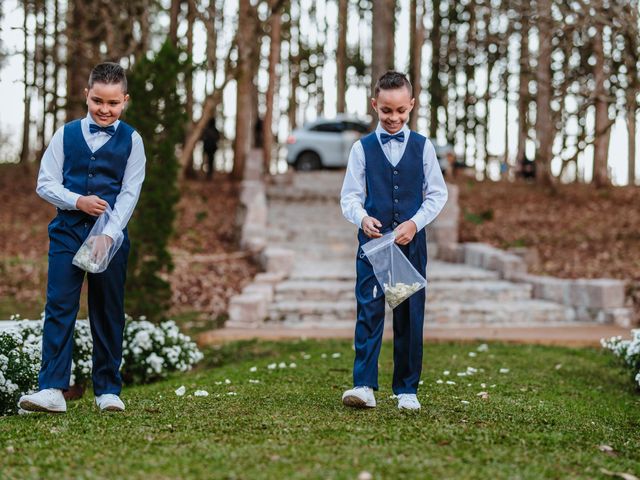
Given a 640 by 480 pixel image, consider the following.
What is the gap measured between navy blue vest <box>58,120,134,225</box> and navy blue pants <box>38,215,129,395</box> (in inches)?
5.0

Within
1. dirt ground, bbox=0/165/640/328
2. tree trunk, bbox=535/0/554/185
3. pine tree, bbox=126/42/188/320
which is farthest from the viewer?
tree trunk, bbox=535/0/554/185

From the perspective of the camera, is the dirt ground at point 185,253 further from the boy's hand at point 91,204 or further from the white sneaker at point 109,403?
the boy's hand at point 91,204

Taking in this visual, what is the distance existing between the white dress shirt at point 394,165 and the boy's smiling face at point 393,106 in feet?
0.18

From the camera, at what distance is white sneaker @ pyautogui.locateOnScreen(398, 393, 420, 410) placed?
4.23 meters

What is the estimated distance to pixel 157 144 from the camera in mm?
8539

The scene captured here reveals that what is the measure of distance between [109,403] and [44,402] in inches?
14.1

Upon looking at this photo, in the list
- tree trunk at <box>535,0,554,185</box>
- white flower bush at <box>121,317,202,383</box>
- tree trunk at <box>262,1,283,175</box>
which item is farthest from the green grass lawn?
tree trunk at <box>262,1,283,175</box>

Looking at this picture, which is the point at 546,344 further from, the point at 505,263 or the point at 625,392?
the point at 505,263

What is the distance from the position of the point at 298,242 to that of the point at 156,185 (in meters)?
5.98

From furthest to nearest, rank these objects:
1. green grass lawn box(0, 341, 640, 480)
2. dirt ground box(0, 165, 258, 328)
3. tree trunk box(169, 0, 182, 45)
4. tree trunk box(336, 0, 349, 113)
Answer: tree trunk box(336, 0, 349, 113)
tree trunk box(169, 0, 182, 45)
dirt ground box(0, 165, 258, 328)
green grass lawn box(0, 341, 640, 480)

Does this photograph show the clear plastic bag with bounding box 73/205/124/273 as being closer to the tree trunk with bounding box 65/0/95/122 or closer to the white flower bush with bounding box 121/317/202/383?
the white flower bush with bounding box 121/317/202/383

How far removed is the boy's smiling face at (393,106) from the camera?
4.25 metres

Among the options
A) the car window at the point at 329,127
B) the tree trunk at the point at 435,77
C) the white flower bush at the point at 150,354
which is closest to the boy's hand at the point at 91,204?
the white flower bush at the point at 150,354

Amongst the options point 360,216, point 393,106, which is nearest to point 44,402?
point 360,216
